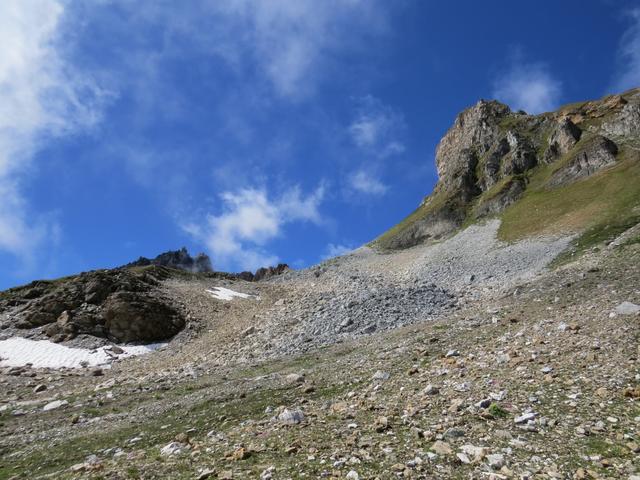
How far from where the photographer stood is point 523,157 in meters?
104

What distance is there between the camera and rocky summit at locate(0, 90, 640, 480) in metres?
9.30

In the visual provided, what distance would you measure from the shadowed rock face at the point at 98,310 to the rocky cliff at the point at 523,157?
69063 millimetres

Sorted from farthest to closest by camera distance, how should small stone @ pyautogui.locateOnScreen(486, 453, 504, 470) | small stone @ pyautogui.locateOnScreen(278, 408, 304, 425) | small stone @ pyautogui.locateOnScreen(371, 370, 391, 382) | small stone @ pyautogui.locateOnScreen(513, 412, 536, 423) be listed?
small stone @ pyautogui.locateOnScreen(371, 370, 391, 382) < small stone @ pyautogui.locateOnScreen(278, 408, 304, 425) < small stone @ pyautogui.locateOnScreen(513, 412, 536, 423) < small stone @ pyautogui.locateOnScreen(486, 453, 504, 470)

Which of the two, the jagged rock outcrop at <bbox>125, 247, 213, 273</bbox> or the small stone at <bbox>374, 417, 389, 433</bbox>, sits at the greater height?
the jagged rock outcrop at <bbox>125, 247, 213, 273</bbox>

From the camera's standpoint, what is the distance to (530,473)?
797 cm

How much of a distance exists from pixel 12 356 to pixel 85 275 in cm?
1538

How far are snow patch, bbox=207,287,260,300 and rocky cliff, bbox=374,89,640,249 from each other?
161ft

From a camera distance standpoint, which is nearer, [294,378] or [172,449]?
[172,449]

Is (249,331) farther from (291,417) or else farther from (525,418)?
(525,418)

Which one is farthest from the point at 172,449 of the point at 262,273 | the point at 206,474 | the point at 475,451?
the point at 262,273

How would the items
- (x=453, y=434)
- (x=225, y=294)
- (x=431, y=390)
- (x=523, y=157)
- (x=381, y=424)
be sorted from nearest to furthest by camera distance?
(x=453, y=434) → (x=381, y=424) → (x=431, y=390) → (x=225, y=294) → (x=523, y=157)

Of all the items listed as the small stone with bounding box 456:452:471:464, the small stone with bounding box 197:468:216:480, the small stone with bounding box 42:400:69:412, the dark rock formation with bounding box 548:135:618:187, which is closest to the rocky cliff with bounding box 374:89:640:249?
the dark rock formation with bounding box 548:135:618:187

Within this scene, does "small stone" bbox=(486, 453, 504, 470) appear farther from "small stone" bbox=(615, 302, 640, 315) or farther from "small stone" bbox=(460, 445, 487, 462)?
"small stone" bbox=(615, 302, 640, 315)

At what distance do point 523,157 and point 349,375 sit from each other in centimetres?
10231
